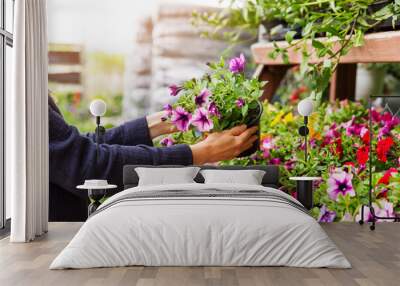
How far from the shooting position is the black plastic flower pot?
5.57m

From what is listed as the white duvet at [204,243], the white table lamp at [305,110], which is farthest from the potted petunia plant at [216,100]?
the white duvet at [204,243]

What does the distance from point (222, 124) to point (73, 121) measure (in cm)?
294

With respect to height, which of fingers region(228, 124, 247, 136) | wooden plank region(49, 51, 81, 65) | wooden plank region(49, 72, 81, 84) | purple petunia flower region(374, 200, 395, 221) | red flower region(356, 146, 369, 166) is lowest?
purple petunia flower region(374, 200, 395, 221)

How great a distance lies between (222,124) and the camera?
18.2ft

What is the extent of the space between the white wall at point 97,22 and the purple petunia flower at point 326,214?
3.34 metres

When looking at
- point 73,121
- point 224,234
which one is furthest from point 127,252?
point 73,121

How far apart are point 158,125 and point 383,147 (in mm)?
1813

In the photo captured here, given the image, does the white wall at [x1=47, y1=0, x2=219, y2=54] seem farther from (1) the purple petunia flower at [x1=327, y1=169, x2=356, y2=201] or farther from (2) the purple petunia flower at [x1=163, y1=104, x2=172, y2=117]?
(1) the purple petunia flower at [x1=327, y1=169, x2=356, y2=201]

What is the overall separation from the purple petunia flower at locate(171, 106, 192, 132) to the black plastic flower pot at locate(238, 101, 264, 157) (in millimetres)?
504

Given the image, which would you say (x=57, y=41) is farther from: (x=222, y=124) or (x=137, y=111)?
(x=222, y=124)

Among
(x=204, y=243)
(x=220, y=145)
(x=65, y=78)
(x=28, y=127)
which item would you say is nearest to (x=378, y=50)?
(x=220, y=145)

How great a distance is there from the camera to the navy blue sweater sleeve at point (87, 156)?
17.4 feet

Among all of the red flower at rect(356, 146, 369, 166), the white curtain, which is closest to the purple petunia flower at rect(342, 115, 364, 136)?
the red flower at rect(356, 146, 369, 166)

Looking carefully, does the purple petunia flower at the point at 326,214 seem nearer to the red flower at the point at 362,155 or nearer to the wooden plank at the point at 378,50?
the red flower at the point at 362,155
